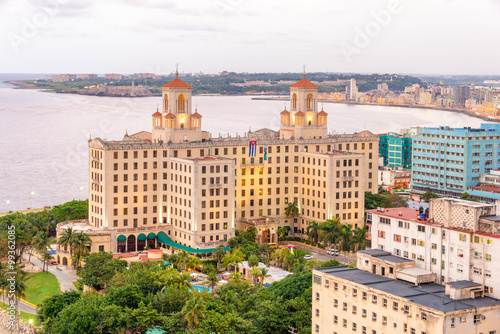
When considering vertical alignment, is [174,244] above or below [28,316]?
above

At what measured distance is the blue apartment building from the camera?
152375 mm

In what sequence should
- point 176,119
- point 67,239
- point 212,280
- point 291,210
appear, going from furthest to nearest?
1. point 291,210
2. point 176,119
3. point 67,239
4. point 212,280

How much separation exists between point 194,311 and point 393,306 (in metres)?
18.2

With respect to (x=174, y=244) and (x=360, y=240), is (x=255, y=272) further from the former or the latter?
(x=174, y=244)

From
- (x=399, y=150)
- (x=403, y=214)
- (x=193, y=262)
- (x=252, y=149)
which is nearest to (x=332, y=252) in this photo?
(x=252, y=149)

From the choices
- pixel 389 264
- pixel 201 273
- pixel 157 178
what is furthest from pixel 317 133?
pixel 389 264

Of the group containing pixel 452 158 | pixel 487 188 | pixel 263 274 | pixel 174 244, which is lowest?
pixel 174 244

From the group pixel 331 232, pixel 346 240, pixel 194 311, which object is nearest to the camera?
pixel 194 311

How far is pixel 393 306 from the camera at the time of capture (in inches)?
2258

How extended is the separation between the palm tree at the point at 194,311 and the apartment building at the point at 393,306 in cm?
970

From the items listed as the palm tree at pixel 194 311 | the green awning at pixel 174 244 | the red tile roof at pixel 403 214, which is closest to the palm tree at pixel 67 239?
the green awning at pixel 174 244

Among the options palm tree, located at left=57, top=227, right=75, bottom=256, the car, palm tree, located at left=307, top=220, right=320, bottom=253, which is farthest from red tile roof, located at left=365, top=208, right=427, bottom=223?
palm tree, located at left=57, top=227, right=75, bottom=256

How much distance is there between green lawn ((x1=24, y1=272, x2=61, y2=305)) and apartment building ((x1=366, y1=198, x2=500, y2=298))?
132 ft

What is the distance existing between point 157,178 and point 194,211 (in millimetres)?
8899
